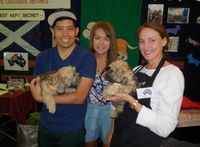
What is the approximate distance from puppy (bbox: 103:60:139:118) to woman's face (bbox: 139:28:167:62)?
0.28 meters

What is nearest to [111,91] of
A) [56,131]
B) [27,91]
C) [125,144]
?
[125,144]

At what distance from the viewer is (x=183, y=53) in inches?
191

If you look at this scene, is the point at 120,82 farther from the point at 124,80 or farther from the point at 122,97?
the point at 122,97

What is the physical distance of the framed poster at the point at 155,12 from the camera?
4.68 meters

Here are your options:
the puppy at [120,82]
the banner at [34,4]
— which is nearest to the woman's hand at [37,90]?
the puppy at [120,82]

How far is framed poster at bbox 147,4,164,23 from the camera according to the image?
184 inches

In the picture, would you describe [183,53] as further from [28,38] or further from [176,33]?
[28,38]

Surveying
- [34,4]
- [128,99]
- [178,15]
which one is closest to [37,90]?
[128,99]

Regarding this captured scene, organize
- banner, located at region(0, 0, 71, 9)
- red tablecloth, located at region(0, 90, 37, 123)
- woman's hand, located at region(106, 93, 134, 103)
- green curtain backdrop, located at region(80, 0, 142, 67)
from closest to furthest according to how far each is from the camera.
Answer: woman's hand, located at region(106, 93, 134, 103) < red tablecloth, located at region(0, 90, 37, 123) < green curtain backdrop, located at region(80, 0, 142, 67) < banner, located at region(0, 0, 71, 9)

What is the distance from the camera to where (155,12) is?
4.70 metres

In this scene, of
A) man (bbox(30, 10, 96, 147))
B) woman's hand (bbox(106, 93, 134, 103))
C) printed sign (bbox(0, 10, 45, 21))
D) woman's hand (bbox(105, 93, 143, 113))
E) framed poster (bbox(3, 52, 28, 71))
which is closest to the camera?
woman's hand (bbox(105, 93, 143, 113))

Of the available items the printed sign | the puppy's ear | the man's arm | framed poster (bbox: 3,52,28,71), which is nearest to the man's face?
the man's arm

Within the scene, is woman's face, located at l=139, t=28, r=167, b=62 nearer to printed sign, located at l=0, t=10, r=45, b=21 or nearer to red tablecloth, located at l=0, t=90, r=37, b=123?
red tablecloth, located at l=0, t=90, r=37, b=123

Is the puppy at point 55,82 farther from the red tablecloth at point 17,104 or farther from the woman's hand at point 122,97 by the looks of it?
the red tablecloth at point 17,104
